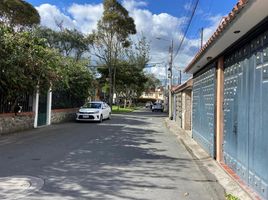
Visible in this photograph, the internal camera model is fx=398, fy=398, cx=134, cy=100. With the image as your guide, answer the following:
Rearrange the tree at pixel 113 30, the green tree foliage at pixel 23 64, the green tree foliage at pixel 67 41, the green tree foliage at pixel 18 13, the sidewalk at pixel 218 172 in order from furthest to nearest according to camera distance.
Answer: the green tree foliage at pixel 67 41
the tree at pixel 113 30
the green tree foliage at pixel 18 13
the green tree foliage at pixel 23 64
the sidewalk at pixel 218 172

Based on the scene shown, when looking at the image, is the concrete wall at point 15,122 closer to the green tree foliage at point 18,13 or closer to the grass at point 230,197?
the grass at point 230,197

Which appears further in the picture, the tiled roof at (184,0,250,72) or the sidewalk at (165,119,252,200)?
the sidewalk at (165,119,252,200)

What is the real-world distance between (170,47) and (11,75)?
90.7 feet

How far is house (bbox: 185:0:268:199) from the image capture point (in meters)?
6.62

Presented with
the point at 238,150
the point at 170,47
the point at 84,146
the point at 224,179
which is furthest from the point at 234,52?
the point at 170,47

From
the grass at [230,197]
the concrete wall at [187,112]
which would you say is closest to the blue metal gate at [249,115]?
the grass at [230,197]

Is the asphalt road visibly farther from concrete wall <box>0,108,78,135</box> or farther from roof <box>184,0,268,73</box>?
roof <box>184,0,268,73</box>

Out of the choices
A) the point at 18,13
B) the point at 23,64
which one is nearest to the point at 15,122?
the point at 23,64

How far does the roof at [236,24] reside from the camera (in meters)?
6.06

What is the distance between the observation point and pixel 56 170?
9.02m

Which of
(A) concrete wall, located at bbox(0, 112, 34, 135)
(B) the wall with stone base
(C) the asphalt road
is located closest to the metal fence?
(B) the wall with stone base

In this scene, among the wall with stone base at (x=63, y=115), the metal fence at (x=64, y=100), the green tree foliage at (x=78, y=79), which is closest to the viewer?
the wall with stone base at (x=63, y=115)

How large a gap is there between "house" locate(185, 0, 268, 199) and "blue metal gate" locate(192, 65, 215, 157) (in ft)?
0.10

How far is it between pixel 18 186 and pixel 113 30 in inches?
1666
